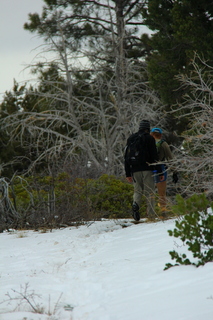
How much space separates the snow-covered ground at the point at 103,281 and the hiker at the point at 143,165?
129 cm

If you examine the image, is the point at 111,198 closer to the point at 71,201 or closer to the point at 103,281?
the point at 71,201

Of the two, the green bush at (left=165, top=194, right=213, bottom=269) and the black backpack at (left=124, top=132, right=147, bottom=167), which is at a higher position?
the black backpack at (left=124, top=132, right=147, bottom=167)

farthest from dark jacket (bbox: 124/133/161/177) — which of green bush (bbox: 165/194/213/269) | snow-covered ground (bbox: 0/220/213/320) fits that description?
green bush (bbox: 165/194/213/269)

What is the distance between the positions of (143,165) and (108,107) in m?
12.1

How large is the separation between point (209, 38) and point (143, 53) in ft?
33.6

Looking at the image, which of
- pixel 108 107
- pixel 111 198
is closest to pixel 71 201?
pixel 111 198

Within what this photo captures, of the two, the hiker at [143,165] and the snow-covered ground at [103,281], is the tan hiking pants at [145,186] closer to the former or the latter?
the hiker at [143,165]

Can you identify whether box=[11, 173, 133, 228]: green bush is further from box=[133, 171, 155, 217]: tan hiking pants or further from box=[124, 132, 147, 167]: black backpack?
box=[124, 132, 147, 167]: black backpack

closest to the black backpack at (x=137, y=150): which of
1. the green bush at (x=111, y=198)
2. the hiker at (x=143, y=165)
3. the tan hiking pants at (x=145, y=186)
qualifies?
the hiker at (x=143, y=165)

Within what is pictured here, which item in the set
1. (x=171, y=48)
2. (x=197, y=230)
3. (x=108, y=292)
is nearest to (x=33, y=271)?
(x=108, y=292)

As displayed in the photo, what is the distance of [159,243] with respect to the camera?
5.65 m

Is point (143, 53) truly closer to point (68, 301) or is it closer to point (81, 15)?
point (81, 15)

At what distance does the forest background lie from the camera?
9.02 m

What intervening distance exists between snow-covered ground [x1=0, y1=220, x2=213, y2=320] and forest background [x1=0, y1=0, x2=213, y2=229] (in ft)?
4.88
